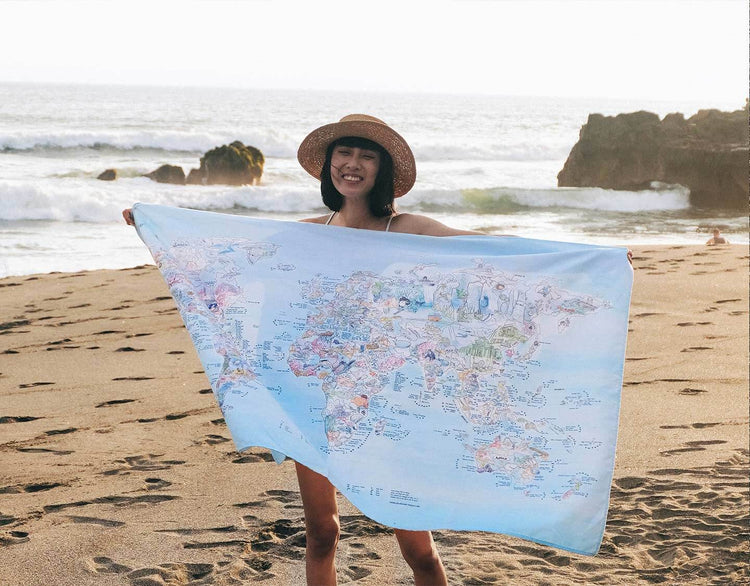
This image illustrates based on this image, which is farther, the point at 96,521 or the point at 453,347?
the point at 96,521

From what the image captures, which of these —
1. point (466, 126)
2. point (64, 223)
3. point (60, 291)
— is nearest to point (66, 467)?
point (60, 291)

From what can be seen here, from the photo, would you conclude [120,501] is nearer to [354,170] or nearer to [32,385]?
[354,170]

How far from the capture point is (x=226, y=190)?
62.4 feet

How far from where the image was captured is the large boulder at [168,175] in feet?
70.0

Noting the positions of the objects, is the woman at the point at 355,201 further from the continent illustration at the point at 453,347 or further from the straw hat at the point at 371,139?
the continent illustration at the point at 453,347

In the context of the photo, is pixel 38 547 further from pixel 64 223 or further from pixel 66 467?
pixel 64 223

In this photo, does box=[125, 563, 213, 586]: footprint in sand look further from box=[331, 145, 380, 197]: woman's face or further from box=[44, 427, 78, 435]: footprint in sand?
box=[44, 427, 78, 435]: footprint in sand

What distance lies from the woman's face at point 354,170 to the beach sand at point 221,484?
1457mm

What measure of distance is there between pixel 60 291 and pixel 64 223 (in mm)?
6362

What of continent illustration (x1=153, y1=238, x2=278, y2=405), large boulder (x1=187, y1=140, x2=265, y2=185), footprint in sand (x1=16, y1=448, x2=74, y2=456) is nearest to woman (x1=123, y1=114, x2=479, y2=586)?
continent illustration (x1=153, y1=238, x2=278, y2=405)

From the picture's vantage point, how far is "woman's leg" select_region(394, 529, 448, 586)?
2404 mm

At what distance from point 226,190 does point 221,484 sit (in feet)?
51.7

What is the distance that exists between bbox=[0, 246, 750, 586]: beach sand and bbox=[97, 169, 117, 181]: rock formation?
1453cm

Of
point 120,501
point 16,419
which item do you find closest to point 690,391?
point 120,501
